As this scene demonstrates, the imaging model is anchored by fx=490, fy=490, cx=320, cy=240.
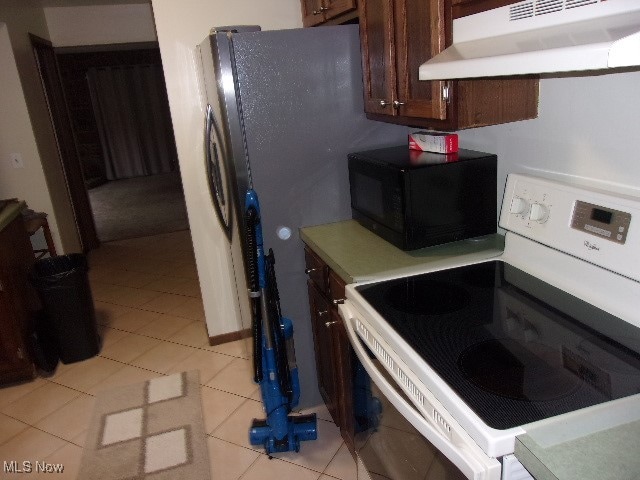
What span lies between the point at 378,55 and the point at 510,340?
1112mm

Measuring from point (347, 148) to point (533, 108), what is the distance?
0.76 m

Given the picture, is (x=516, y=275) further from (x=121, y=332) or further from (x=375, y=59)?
(x=121, y=332)

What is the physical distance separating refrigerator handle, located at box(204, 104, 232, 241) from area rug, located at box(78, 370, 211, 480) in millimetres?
900

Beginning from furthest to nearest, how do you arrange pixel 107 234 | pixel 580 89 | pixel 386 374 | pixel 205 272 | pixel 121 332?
1. pixel 107 234
2. pixel 121 332
3. pixel 205 272
4. pixel 580 89
5. pixel 386 374

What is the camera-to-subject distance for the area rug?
201cm

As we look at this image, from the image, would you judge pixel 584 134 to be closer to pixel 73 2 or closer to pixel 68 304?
pixel 68 304

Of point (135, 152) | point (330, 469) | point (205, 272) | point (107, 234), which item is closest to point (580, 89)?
point (330, 469)

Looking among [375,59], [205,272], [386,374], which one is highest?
[375,59]

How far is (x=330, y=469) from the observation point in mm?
1948

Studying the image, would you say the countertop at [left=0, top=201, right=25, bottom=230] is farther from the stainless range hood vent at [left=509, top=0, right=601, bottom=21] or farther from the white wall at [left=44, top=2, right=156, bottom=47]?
the stainless range hood vent at [left=509, top=0, right=601, bottom=21]

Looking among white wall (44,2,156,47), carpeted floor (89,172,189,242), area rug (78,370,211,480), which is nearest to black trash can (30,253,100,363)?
area rug (78,370,211,480)

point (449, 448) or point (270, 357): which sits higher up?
point (449, 448)

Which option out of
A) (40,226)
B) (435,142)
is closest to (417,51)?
(435,142)

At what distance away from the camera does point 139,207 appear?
22.4 ft
